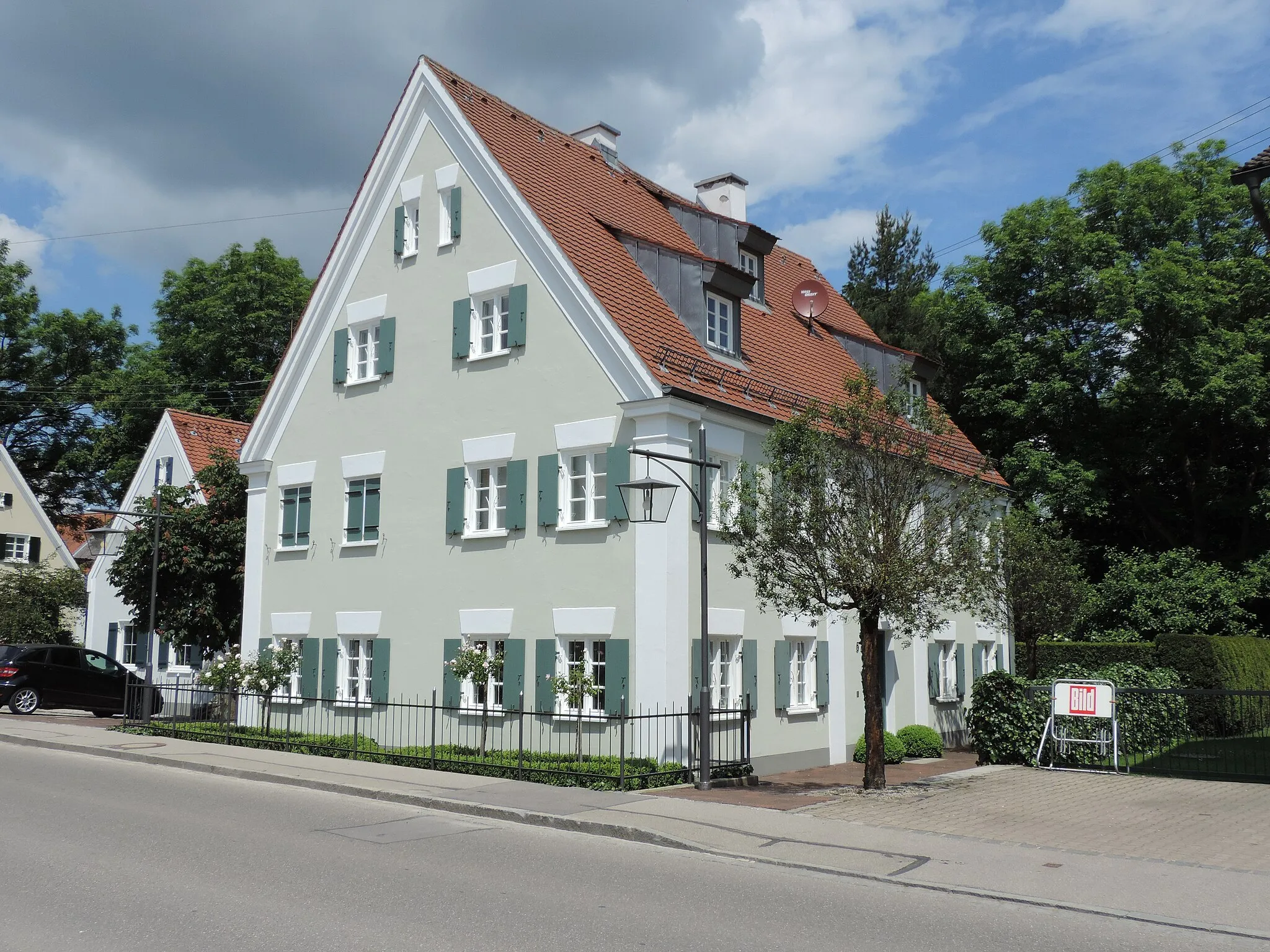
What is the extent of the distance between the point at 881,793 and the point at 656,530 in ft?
17.3

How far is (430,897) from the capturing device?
8.77 metres

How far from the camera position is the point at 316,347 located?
2481 centimetres

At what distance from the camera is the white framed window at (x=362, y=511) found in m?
22.6

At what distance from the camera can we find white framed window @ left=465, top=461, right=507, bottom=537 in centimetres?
2061

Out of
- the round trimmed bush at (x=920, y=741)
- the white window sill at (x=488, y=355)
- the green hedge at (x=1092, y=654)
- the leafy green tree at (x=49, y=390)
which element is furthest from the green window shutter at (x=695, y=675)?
the leafy green tree at (x=49, y=390)

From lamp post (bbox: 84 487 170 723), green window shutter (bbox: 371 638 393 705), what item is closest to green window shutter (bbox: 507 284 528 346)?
green window shutter (bbox: 371 638 393 705)

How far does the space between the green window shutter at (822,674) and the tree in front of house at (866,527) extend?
18.2 feet

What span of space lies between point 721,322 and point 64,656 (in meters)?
19.8

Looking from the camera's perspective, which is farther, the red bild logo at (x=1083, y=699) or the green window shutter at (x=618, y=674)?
the red bild logo at (x=1083, y=699)

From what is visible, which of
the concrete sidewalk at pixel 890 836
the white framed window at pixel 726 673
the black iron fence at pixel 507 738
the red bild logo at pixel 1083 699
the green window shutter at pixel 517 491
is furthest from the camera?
the green window shutter at pixel 517 491

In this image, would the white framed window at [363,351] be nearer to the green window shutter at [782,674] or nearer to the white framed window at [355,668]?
the white framed window at [355,668]

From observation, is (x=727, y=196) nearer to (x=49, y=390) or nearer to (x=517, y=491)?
(x=517, y=491)

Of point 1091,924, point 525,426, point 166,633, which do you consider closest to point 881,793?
point 1091,924

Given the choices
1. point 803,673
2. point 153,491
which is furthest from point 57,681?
point 803,673
